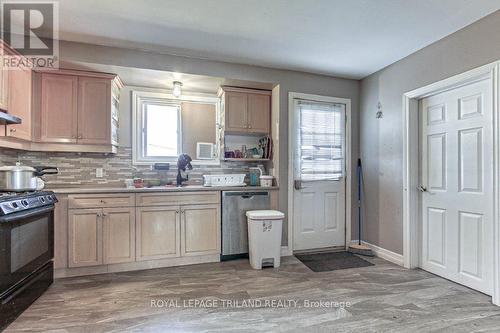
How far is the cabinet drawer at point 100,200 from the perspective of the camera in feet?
9.22

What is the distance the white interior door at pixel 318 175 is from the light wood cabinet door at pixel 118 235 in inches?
82.3

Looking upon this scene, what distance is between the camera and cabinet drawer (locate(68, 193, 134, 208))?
281 cm

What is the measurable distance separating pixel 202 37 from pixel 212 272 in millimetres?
2576

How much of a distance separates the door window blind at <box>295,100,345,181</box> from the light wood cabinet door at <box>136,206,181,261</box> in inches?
70.2

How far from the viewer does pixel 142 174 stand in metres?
A: 3.60

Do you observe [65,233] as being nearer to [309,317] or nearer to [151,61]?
[151,61]

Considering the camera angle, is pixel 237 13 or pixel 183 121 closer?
pixel 237 13

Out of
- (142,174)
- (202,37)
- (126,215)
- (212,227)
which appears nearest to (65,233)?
(126,215)

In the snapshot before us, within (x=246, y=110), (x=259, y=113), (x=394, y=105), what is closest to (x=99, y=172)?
(x=246, y=110)

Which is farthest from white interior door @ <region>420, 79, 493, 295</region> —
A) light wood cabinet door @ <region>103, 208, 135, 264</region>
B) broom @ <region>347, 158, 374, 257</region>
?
light wood cabinet door @ <region>103, 208, 135, 264</region>

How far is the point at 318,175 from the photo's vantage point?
12.5 ft

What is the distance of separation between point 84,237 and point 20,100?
1.56 m

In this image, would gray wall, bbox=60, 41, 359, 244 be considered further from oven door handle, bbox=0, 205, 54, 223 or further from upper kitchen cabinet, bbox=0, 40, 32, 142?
oven door handle, bbox=0, 205, 54, 223

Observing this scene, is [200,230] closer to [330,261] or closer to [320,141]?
[330,261]
